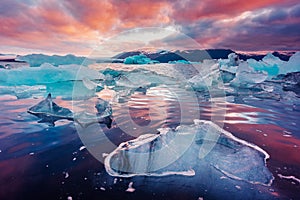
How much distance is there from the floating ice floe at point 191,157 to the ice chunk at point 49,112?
2177mm

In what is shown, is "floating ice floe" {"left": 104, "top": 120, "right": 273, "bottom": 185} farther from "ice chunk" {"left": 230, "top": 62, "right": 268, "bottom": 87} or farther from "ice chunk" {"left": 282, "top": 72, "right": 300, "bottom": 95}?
"ice chunk" {"left": 282, "top": 72, "right": 300, "bottom": 95}

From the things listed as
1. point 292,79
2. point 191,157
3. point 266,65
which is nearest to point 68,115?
point 191,157

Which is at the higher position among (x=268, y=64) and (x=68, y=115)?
(x=268, y=64)

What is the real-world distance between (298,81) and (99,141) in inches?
610

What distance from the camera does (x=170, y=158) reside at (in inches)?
94.5

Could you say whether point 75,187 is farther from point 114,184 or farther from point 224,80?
point 224,80

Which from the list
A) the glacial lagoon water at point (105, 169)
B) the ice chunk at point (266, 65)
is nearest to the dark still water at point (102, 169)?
the glacial lagoon water at point (105, 169)

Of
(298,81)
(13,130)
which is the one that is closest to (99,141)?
(13,130)

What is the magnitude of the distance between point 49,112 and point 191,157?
3.47 m

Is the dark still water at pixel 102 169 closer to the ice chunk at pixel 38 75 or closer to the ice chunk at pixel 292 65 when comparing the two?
the ice chunk at pixel 38 75

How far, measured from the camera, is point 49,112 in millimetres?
4418

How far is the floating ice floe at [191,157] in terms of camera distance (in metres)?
2.25

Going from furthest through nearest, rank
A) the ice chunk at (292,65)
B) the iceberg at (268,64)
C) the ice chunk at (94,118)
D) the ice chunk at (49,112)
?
the iceberg at (268,64) < the ice chunk at (292,65) < the ice chunk at (49,112) < the ice chunk at (94,118)

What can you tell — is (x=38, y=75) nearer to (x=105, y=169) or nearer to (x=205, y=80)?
(x=205, y=80)
